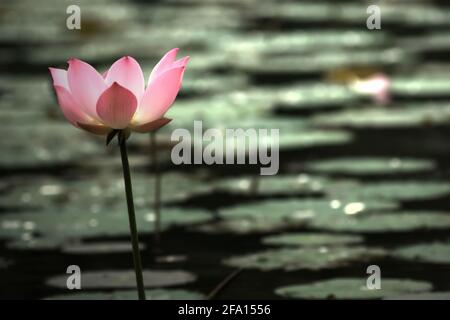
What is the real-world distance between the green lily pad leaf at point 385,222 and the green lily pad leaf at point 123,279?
463mm

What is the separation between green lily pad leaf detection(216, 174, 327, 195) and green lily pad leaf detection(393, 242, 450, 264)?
22.7 inches

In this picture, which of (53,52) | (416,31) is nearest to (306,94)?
(53,52)

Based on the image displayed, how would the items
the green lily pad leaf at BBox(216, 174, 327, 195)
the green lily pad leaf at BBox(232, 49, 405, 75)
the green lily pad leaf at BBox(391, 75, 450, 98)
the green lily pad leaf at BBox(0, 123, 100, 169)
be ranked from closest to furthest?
the green lily pad leaf at BBox(216, 174, 327, 195) < the green lily pad leaf at BBox(0, 123, 100, 169) < the green lily pad leaf at BBox(391, 75, 450, 98) < the green lily pad leaf at BBox(232, 49, 405, 75)

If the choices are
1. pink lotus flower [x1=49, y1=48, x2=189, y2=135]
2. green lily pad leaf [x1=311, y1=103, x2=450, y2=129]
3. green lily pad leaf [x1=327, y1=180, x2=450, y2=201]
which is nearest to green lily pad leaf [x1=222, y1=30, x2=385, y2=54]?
green lily pad leaf [x1=311, y1=103, x2=450, y2=129]

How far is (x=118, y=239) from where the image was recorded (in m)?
2.67

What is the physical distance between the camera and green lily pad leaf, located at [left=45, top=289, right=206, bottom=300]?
2107 mm

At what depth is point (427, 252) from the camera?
2.41m

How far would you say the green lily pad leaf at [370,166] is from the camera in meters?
3.22

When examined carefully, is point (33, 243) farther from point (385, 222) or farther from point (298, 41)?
point (298, 41)

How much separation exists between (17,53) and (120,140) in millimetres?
4102

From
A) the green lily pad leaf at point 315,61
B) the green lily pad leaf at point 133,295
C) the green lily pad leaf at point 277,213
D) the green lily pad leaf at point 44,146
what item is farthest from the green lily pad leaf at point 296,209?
the green lily pad leaf at point 315,61

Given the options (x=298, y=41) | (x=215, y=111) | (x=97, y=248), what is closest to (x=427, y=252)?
(x=97, y=248)

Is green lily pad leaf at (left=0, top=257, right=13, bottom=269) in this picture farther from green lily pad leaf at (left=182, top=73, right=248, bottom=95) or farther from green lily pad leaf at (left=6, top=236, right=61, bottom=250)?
green lily pad leaf at (left=182, top=73, right=248, bottom=95)

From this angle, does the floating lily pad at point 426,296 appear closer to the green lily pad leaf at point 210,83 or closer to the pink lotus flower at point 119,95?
the pink lotus flower at point 119,95
